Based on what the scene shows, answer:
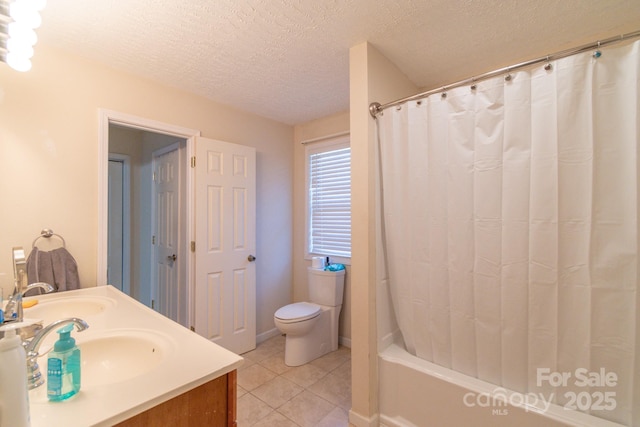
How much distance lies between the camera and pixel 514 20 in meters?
1.46

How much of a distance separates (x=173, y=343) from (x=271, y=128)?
239 centimetres

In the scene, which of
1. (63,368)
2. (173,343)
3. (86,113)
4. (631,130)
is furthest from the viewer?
(86,113)

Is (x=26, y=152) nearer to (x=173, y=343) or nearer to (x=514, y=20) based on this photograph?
(x=173, y=343)

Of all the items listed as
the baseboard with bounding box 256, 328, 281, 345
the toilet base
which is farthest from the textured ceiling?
the baseboard with bounding box 256, 328, 281, 345

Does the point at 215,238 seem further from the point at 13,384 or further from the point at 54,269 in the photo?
the point at 13,384

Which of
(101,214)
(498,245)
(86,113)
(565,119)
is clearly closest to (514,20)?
(565,119)

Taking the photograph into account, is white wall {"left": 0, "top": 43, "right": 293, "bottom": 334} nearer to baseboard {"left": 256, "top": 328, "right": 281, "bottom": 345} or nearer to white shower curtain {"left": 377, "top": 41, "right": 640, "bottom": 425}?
Result: baseboard {"left": 256, "top": 328, "right": 281, "bottom": 345}

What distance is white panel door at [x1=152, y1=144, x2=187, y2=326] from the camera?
8.27 feet

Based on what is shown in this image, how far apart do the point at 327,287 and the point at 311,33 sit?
1.97m

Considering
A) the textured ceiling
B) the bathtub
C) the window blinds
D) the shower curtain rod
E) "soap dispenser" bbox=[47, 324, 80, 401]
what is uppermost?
the textured ceiling

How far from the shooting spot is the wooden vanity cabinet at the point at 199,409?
701mm

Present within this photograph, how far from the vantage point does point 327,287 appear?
254 cm

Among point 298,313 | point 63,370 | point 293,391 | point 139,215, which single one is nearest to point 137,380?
point 63,370

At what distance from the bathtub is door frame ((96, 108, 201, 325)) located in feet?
5.39
